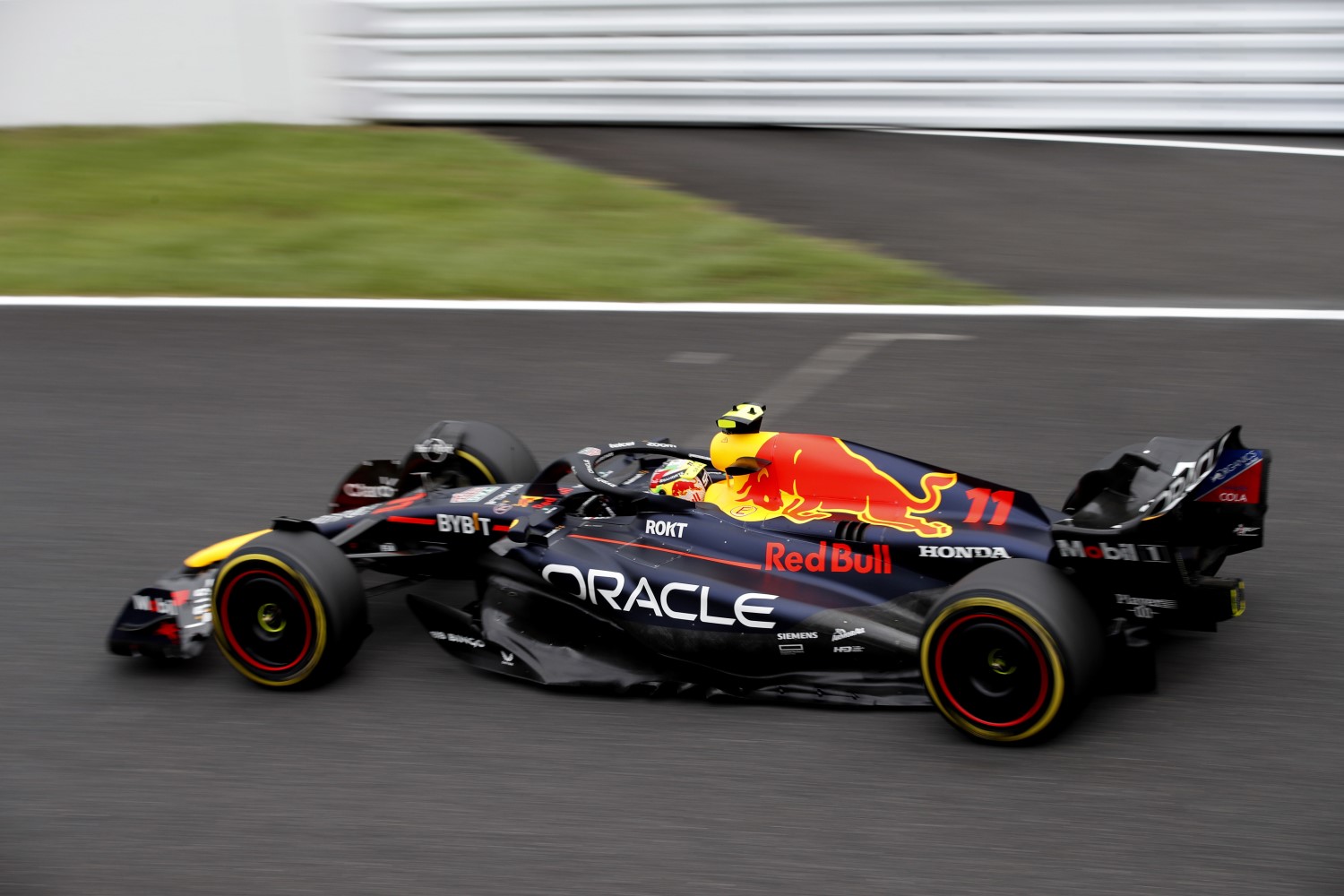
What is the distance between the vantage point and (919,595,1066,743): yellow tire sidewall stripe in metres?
4.30

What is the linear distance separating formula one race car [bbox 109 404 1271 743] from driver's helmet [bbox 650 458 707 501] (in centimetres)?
1

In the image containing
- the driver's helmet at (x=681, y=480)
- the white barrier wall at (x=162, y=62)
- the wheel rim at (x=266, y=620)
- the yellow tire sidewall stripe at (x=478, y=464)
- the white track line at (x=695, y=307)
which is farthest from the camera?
the white barrier wall at (x=162, y=62)

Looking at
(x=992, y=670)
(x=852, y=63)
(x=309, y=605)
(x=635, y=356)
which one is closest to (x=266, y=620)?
(x=309, y=605)

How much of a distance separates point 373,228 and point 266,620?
20.3 ft

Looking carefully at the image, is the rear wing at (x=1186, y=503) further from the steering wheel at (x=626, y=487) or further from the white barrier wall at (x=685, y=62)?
the white barrier wall at (x=685, y=62)

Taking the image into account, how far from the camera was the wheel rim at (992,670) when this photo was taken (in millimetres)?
4363

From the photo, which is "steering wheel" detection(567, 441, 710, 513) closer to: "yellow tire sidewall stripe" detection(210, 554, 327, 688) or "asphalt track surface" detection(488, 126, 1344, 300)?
"yellow tire sidewall stripe" detection(210, 554, 327, 688)

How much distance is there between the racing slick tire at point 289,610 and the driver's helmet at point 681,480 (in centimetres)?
117

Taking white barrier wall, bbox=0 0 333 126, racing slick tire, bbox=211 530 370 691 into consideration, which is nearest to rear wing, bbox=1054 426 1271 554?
racing slick tire, bbox=211 530 370 691

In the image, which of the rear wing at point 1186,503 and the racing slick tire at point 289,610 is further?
the racing slick tire at point 289,610

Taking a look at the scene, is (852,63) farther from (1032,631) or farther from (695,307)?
(1032,631)

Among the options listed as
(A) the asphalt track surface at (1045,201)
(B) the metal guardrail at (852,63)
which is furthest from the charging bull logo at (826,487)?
(B) the metal guardrail at (852,63)

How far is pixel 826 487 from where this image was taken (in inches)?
203

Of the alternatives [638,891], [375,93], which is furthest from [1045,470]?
[375,93]
